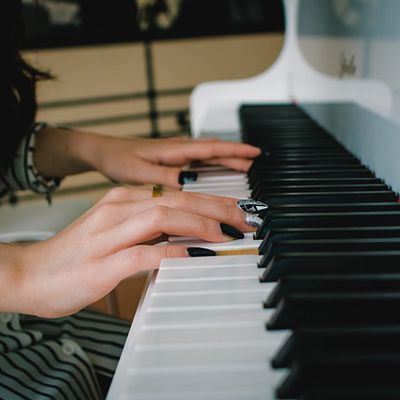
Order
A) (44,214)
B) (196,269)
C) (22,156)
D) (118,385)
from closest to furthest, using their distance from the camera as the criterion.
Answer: (118,385), (196,269), (22,156), (44,214)

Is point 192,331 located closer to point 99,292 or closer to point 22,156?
point 99,292

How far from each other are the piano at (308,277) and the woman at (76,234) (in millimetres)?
40

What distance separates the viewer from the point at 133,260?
1.64 feet

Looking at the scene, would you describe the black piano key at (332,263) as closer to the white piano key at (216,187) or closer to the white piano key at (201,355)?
the white piano key at (201,355)

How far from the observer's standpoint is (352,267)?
0.43 meters

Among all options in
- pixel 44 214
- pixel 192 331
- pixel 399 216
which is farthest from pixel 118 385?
pixel 44 214

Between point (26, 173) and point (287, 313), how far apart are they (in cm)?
82

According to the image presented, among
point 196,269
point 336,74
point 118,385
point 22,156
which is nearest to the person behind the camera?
point 118,385

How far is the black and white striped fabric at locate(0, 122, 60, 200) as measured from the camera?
3.37 ft

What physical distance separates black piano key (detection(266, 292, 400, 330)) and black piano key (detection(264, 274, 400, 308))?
0.01 meters

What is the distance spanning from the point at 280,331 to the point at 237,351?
0.14 ft

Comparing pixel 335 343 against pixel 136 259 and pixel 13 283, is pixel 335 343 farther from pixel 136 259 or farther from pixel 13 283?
pixel 13 283

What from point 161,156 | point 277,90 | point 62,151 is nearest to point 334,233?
point 161,156

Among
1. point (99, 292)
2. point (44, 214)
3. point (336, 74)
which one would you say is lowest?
point (44, 214)
